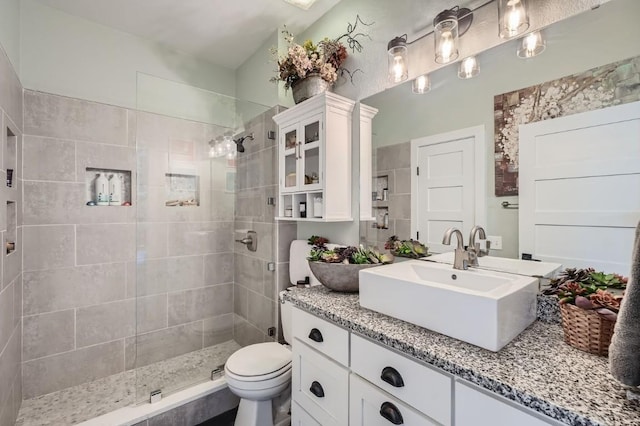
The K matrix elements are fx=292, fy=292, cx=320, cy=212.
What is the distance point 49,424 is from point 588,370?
2569mm

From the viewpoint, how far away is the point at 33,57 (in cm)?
196

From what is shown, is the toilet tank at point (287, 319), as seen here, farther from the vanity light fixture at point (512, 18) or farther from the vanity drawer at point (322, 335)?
the vanity light fixture at point (512, 18)

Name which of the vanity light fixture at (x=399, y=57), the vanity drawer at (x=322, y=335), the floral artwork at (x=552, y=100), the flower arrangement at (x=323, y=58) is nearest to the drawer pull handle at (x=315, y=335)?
the vanity drawer at (x=322, y=335)

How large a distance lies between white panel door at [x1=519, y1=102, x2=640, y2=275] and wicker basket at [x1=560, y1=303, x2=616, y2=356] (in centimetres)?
25

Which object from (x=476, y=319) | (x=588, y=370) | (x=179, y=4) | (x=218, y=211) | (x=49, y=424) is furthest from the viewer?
→ (x=218, y=211)

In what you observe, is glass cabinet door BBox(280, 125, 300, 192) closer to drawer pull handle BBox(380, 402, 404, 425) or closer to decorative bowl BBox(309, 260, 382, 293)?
decorative bowl BBox(309, 260, 382, 293)

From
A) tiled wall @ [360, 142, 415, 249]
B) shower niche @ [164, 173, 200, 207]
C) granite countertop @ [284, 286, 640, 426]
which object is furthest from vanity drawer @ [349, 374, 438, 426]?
shower niche @ [164, 173, 200, 207]

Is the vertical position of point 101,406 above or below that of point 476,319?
below

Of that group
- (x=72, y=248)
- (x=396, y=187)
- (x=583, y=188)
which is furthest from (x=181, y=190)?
(x=583, y=188)

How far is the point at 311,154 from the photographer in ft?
6.19

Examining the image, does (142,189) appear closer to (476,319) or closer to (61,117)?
(61,117)

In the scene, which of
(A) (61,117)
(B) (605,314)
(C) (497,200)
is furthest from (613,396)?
(A) (61,117)

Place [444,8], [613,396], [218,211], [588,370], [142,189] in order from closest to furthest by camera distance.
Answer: [613,396] → [588,370] → [444,8] → [142,189] → [218,211]

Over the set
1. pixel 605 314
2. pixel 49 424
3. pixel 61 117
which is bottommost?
pixel 49 424
